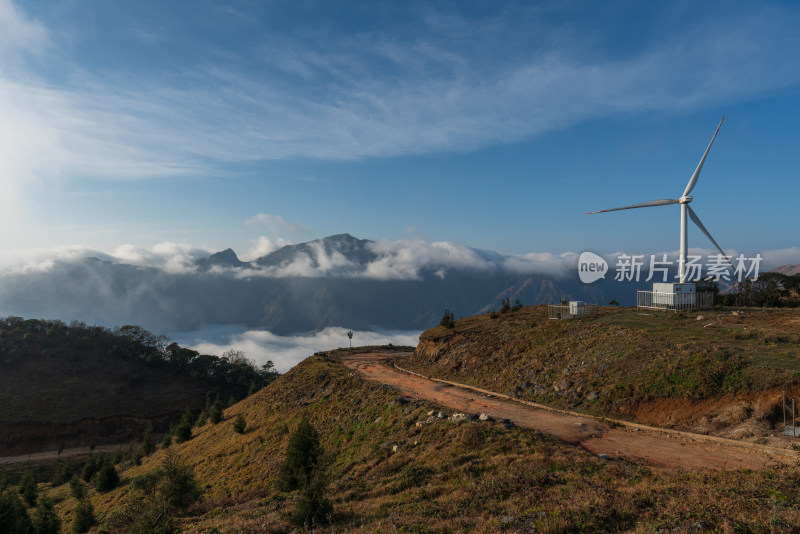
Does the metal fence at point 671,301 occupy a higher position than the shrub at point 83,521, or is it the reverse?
the metal fence at point 671,301

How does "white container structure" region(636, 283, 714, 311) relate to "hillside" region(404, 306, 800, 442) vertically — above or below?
above

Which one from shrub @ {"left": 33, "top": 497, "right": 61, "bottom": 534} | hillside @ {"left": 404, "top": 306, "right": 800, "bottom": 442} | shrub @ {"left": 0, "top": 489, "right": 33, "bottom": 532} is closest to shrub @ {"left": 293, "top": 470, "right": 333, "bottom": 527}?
hillside @ {"left": 404, "top": 306, "right": 800, "bottom": 442}

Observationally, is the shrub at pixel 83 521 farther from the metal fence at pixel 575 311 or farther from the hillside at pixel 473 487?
the metal fence at pixel 575 311

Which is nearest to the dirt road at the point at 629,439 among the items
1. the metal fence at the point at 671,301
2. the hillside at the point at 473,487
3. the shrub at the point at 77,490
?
the hillside at the point at 473,487

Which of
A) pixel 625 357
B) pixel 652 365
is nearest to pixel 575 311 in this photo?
pixel 625 357

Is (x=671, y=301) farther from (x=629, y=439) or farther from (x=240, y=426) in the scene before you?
(x=240, y=426)

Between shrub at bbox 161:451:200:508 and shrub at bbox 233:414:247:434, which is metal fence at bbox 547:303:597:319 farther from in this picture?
shrub at bbox 161:451:200:508

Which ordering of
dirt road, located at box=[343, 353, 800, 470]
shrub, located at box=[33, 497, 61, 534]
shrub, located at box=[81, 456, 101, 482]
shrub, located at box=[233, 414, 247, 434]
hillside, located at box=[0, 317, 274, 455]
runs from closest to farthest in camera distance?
dirt road, located at box=[343, 353, 800, 470] → shrub, located at box=[33, 497, 61, 534] → shrub, located at box=[233, 414, 247, 434] → shrub, located at box=[81, 456, 101, 482] → hillside, located at box=[0, 317, 274, 455]
